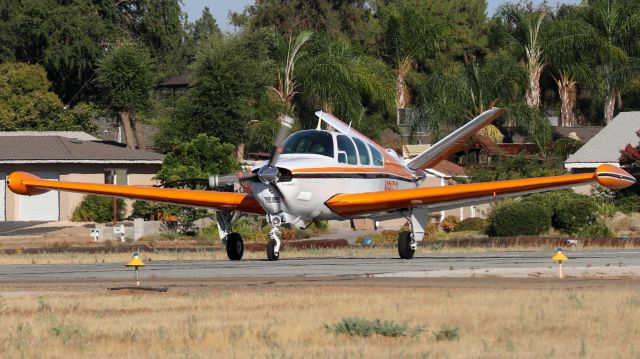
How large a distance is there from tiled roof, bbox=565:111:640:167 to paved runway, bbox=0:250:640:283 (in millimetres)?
32802

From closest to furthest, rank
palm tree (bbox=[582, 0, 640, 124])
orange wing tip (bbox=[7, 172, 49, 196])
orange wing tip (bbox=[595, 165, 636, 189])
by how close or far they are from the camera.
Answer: orange wing tip (bbox=[595, 165, 636, 189]) < orange wing tip (bbox=[7, 172, 49, 196]) < palm tree (bbox=[582, 0, 640, 124])

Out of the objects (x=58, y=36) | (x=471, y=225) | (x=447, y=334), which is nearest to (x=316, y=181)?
(x=447, y=334)

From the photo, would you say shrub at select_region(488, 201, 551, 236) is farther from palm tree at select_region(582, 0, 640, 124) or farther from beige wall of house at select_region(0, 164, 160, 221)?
palm tree at select_region(582, 0, 640, 124)

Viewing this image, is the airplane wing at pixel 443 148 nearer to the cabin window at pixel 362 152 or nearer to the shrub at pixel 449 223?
the cabin window at pixel 362 152

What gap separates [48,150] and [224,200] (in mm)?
30871

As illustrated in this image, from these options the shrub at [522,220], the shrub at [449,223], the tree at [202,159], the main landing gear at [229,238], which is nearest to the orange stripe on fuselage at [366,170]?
the main landing gear at [229,238]

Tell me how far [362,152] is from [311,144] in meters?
1.69

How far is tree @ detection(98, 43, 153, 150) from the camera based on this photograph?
69812 mm

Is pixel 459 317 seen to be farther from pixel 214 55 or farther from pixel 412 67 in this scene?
pixel 412 67

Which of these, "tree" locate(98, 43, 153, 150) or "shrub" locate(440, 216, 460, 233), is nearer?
"shrub" locate(440, 216, 460, 233)

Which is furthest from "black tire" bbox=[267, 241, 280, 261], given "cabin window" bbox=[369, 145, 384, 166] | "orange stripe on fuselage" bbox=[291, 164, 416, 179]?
"cabin window" bbox=[369, 145, 384, 166]

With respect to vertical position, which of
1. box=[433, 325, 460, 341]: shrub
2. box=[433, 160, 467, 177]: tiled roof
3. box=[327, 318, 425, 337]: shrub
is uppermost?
box=[433, 160, 467, 177]: tiled roof

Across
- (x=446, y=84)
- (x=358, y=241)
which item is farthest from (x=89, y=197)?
(x=446, y=84)

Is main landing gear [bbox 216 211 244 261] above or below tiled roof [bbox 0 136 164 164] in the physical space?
below
